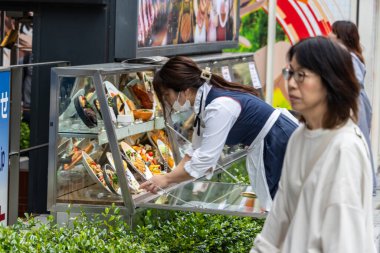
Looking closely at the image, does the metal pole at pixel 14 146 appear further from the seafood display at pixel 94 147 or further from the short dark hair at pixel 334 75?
the short dark hair at pixel 334 75

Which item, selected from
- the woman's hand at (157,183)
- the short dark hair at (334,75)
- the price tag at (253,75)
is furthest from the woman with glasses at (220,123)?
the price tag at (253,75)

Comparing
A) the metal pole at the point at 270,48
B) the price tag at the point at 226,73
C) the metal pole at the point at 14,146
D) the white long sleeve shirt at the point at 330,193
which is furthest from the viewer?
the metal pole at the point at 270,48

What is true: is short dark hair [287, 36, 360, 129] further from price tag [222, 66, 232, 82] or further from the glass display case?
price tag [222, 66, 232, 82]

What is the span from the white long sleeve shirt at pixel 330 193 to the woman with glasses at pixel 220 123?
202cm

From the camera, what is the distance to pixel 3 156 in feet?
22.5

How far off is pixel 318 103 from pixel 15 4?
17.5 feet

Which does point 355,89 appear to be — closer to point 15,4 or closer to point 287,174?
point 287,174

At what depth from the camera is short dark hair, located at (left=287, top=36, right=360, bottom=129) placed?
327cm

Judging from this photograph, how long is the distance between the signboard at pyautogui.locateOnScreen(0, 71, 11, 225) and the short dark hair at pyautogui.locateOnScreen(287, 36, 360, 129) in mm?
3890

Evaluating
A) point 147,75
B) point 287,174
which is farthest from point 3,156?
point 287,174

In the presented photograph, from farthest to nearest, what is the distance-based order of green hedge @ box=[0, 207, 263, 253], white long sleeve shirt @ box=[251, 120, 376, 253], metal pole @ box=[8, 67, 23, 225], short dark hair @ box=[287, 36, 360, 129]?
metal pole @ box=[8, 67, 23, 225]
green hedge @ box=[0, 207, 263, 253]
short dark hair @ box=[287, 36, 360, 129]
white long sleeve shirt @ box=[251, 120, 376, 253]

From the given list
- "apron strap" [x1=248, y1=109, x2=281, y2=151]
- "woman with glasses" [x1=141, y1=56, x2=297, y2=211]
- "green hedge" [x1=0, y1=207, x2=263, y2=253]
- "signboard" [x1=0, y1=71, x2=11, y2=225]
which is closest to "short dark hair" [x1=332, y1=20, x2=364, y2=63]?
"green hedge" [x1=0, y1=207, x2=263, y2=253]

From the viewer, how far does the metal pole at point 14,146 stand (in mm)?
7051

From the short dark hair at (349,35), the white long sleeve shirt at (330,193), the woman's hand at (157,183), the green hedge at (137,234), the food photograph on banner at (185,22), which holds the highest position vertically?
the food photograph on banner at (185,22)
